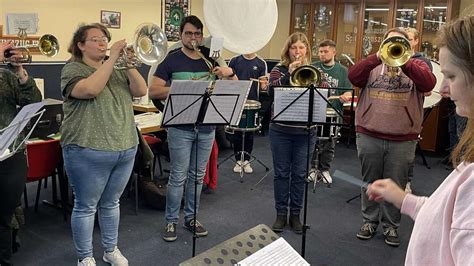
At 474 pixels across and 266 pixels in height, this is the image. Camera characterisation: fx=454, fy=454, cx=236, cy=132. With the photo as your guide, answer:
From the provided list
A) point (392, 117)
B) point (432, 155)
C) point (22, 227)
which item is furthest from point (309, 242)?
point (432, 155)

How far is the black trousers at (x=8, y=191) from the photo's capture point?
246 cm

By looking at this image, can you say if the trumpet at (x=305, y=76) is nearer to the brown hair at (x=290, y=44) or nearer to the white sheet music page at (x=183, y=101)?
the brown hair at (x=290, y=44)

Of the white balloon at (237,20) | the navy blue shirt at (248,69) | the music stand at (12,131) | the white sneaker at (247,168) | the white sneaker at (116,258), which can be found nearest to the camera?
the music stand at (12,131)

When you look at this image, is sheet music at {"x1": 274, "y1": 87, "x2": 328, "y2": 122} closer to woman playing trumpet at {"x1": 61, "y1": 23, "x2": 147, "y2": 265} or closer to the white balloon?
woman playing trumpet at {"x1": 61, "y1": 23, "x2": 147, "y2": 265}

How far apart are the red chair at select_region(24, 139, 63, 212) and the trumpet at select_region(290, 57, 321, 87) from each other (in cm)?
174

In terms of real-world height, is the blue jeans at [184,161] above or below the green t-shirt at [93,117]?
below

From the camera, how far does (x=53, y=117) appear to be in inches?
133

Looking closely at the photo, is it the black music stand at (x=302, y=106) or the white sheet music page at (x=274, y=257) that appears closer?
the white sheet music page at (x=274, y=257)

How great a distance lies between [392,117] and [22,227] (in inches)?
108

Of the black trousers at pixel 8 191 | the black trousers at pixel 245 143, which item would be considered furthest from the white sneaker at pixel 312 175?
the black trousers at pixel 8 191

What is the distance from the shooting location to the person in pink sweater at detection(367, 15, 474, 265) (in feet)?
2.60

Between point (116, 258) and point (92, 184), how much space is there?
22.8 inches

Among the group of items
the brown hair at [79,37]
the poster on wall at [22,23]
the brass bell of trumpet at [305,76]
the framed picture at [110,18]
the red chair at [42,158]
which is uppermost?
the framed picture at [110,18]

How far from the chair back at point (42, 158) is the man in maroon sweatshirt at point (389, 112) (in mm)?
2153
